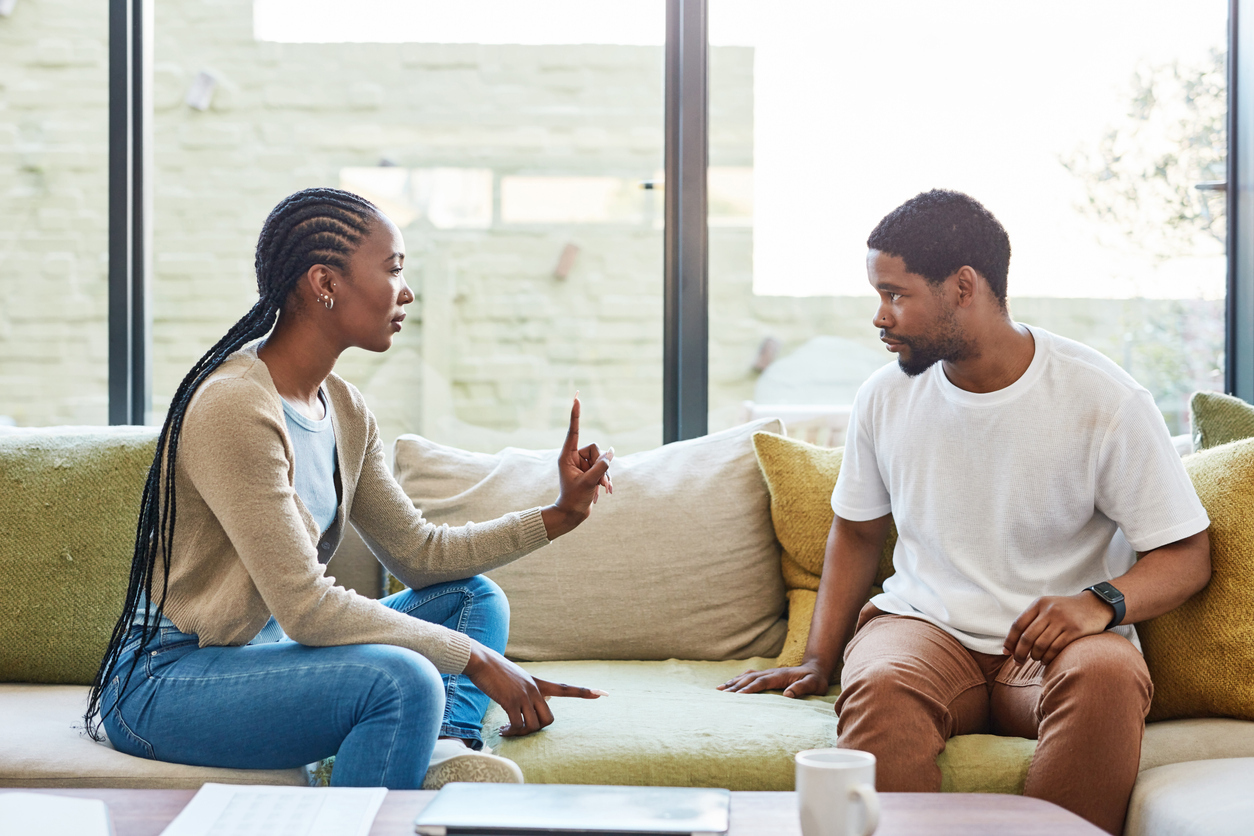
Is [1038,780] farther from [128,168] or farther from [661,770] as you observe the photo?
[128,168]

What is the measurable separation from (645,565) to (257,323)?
0.85 meters

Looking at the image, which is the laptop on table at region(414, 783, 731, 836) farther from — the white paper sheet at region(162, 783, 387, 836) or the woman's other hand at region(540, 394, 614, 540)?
the woman's other hand at region(540, 394, 614, 540)

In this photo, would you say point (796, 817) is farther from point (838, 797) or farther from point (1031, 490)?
point (1031, 490)

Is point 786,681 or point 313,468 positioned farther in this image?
point 786,681

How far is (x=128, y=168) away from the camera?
2453 millimetres

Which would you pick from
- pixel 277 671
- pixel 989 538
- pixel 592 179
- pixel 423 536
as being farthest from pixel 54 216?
pixel 989 538

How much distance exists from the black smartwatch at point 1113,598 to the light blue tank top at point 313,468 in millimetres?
1132

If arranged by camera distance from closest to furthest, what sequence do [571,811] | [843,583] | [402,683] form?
[571,811]
[402,683]
[843,583]

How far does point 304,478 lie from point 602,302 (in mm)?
1312

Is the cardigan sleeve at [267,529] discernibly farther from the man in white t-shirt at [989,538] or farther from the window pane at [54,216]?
the window pane at [54,216]

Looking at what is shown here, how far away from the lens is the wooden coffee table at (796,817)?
939 mm

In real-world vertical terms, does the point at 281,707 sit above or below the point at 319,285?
below

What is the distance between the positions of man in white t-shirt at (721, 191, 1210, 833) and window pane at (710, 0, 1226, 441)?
3.12 ft

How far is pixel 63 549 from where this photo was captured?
5.89ft
